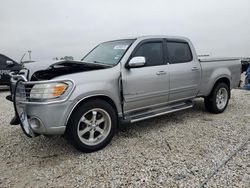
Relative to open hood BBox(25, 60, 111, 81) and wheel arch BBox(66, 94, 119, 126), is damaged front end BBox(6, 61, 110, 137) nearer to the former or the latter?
open hood BBox(25, 60, 111, 81)

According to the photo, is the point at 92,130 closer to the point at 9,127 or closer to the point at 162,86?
the point at 162,86

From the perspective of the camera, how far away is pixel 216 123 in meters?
4.93

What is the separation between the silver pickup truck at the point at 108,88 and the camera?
3252 millimetres

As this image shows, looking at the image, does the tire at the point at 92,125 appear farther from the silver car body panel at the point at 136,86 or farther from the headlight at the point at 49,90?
the headlight at the point at 49,90

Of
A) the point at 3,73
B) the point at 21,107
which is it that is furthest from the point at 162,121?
the point at 3,73

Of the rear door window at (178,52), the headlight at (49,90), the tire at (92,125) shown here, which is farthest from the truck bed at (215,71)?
the headlight at (49,90)

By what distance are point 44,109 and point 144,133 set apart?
2.03 metres

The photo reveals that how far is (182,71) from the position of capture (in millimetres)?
4812

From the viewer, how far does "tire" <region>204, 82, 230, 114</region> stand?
5.59 m

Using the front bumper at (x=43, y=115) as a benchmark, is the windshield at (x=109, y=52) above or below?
above

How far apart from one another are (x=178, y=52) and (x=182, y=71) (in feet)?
1.50

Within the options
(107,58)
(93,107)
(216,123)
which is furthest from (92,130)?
(216,123)

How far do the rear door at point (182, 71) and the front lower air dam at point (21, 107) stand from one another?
2.69 m

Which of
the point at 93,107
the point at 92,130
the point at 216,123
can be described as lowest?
the point at 216,123
